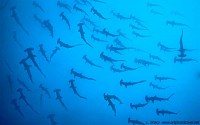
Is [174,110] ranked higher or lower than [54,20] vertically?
lower

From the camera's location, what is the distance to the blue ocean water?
192 cm

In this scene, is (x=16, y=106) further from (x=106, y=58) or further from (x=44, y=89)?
(x=106, y=58)

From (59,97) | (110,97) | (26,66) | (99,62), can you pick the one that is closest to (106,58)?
(99,62)

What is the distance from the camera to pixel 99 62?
199 centimetres

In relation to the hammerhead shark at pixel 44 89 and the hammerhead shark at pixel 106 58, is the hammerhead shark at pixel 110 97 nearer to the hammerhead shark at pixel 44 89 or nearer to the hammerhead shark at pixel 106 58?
the hammerhead shark at pixel 106 58

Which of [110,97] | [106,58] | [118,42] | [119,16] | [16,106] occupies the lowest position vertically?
[16,106]

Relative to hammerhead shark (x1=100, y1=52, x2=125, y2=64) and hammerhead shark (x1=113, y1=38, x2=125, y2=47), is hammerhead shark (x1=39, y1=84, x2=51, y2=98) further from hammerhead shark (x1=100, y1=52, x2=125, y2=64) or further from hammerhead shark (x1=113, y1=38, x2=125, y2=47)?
hammerhead shark (x1=113, y1=38, x2=125, y2=47)

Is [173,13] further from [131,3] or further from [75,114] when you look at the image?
[75,114]

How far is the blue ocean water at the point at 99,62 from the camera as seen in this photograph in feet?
6.31

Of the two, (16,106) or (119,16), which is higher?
(119,16)

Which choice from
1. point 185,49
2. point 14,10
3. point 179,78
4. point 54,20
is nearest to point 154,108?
point 179,78

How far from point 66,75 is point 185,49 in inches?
37.6

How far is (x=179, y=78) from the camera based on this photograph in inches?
75.6

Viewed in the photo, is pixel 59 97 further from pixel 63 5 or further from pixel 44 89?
pixel 63 5
